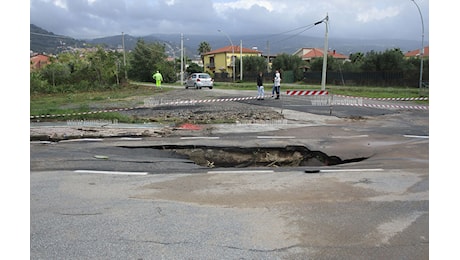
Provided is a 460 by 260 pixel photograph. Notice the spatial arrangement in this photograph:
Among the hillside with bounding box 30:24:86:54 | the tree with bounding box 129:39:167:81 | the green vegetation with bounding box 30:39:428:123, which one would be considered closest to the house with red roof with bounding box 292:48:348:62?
the green vegetation with bounding box 30:39:428:123

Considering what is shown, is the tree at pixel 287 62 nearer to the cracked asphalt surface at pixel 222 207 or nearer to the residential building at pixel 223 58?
the residential building at pixel 223 58

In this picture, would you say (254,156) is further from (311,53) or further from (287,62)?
(311,53)

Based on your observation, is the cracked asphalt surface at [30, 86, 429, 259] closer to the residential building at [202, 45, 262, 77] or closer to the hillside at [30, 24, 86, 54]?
the hillside at [30, 24, 86, 54]

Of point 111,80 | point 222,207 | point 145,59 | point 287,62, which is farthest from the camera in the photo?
point 287,62

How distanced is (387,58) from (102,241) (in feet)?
162

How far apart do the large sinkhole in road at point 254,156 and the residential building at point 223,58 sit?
78160 millimetres

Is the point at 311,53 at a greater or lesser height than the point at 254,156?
greater

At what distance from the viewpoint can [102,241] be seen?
13.8 feet

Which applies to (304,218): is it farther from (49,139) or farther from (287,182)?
(49,139)

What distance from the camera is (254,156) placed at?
9336mm

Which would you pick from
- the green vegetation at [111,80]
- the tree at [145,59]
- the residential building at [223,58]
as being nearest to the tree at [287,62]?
the green vegetation at [111,80]

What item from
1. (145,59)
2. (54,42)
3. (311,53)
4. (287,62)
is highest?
(311,53)

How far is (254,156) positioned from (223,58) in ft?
275

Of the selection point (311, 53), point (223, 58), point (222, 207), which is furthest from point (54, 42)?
point (311, 53)
